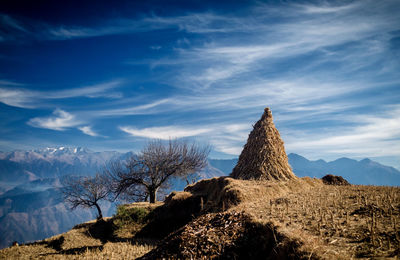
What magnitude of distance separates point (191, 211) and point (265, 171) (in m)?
5.29

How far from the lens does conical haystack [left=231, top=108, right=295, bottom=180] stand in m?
13.8

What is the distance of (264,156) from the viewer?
14297mm

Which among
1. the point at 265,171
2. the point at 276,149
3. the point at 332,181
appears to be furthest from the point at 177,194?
the point at 332,181

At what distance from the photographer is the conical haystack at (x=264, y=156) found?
1383cm

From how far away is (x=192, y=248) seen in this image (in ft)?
20.2

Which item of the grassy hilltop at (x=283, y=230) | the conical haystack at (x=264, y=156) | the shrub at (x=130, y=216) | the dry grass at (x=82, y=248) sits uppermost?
the conical haystack at (x=264, y=156)

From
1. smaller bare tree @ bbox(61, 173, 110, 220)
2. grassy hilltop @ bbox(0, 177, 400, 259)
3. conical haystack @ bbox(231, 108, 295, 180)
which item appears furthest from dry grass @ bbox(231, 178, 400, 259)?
smaller bare tree @ bbox(61, 173, 110, 220)

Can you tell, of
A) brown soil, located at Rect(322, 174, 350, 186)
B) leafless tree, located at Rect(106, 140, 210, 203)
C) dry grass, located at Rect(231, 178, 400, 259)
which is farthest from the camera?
leafless tree, located at Rect(106, 140, 210, 203)

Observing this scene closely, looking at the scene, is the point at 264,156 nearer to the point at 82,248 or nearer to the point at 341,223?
the point at 341,223

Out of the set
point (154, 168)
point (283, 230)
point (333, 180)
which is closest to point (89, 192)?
point (154, 168)

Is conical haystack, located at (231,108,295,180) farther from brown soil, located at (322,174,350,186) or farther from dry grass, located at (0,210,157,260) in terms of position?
dry grass, located at (0,210,157,260)

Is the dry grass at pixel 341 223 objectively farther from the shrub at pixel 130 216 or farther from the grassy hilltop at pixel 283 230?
the shrub at pixel 130 216

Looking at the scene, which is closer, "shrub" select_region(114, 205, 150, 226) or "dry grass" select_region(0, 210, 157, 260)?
"dry grass" select_region(0, 210, 157, 260)

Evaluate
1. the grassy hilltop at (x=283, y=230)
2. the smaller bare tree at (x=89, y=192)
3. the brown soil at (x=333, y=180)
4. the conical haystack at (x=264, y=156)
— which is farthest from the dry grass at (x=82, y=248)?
the brown soil at (x=333, y=180)
